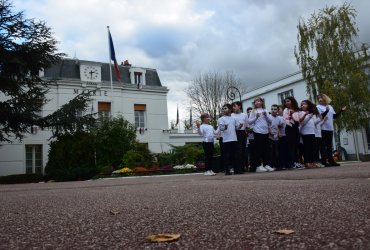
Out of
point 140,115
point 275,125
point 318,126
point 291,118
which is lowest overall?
point 318,126

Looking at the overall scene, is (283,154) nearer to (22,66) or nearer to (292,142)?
(292,142)

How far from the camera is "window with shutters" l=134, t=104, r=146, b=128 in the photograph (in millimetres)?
32875

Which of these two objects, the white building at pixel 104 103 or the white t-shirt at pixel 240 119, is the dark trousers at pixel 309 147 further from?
the white building at pixel 104 103

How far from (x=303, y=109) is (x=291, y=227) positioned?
27.2 ft

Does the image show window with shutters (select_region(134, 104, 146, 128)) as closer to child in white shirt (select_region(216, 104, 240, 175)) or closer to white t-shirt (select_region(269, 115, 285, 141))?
white t-shirt (select_region(269, 115, 285, 141))

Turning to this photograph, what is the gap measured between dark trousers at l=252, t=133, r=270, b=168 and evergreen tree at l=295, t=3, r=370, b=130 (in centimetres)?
1384

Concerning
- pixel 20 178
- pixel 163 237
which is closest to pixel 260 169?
pixel 163 237

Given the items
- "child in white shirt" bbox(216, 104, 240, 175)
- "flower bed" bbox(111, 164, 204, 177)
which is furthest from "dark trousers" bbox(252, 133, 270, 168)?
"flower bed" bbox(111, 164, 204, 177)

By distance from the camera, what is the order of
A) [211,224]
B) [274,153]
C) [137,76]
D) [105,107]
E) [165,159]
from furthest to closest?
1. [137,76]
2. [105,107]
3. [165,159]
4. [274,153]
5. [211,224]

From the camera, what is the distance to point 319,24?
2472 cm

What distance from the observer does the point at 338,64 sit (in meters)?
24.2

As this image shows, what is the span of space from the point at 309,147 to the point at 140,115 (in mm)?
24216

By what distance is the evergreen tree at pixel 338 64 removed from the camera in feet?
74.2

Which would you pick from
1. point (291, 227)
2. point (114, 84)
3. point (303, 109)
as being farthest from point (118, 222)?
point (114, 84)
